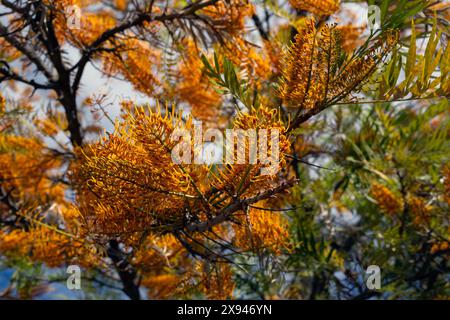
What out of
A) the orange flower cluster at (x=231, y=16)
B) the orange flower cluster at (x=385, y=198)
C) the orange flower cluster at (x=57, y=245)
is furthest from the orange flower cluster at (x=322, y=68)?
the orange flower cluster at (x=385, y=198)

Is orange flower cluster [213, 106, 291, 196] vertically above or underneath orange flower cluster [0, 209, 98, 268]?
above

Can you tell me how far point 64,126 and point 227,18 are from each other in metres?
1.01

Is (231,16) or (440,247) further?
(440,247)

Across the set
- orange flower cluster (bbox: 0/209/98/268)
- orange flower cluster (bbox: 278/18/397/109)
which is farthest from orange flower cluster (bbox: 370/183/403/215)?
orange flower cluster (bbox: 278/18/397/109)

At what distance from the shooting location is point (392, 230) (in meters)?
1.87

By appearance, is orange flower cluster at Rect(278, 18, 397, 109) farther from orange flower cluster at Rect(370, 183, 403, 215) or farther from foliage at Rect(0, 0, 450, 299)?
orange flower cluster at Rect(370, 183, 403, 215)

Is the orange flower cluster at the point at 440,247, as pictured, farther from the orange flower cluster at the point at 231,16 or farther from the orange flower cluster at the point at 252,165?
the orange flower cluster at the point at 252,165

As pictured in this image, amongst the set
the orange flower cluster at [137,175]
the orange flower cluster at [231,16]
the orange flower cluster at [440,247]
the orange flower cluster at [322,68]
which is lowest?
the orange flower cluster at [440,247]

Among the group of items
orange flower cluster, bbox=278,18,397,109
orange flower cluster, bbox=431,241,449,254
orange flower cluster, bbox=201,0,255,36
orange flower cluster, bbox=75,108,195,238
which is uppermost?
orange flower cluster, bbox=201,0,255,36

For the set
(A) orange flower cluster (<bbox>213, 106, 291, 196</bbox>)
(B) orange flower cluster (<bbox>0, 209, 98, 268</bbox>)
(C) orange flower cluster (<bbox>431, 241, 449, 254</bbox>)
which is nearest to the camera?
(A) orange flower cluster (<bbox>213, 106, 291, 196</bbox>)

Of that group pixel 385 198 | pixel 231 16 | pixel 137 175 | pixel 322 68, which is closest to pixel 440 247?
pixel 385 198

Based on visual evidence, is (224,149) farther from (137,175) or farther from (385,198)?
(385,198)

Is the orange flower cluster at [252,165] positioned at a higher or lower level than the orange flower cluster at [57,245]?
higher
